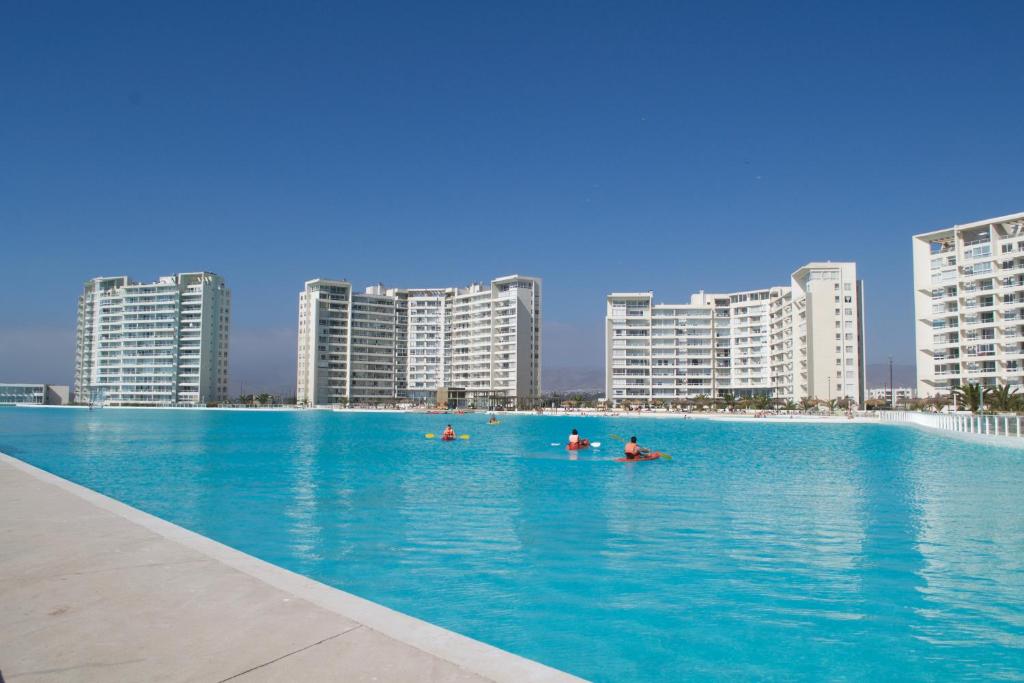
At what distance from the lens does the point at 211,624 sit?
21.0 ft

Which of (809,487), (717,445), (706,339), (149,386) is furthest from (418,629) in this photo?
(149,386)

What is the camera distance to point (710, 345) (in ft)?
494

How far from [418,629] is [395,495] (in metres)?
17.8

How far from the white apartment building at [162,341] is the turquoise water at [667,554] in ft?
477

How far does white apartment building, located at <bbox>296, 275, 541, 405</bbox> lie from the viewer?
6393 inches

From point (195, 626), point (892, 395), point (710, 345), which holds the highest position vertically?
point (710, 345)

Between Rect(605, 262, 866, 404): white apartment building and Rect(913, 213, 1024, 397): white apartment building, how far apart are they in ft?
71.7

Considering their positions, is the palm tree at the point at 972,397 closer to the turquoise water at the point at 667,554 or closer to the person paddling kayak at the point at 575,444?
the turquoise water at the point at 667,554

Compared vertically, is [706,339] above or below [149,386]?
above

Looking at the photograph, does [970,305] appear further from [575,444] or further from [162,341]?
[162,341]

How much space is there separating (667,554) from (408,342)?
552 feet

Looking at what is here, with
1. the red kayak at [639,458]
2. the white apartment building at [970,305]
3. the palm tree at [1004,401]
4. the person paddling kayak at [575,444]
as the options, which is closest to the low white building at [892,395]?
the white apartment building at [970,305]

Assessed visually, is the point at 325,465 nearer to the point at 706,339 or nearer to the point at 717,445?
the point at 717,445

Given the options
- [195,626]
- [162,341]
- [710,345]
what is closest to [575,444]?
[195,626]
